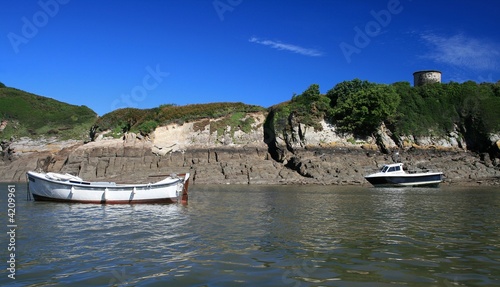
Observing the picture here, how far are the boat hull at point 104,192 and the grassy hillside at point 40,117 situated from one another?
4125 centimetres

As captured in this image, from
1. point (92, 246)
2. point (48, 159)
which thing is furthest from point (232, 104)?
point (92, 246)

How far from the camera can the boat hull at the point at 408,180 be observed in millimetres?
37062

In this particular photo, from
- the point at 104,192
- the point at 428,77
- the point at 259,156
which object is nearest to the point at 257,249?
the point at 104,192

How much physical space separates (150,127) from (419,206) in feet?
118

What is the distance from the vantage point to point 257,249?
955 cm

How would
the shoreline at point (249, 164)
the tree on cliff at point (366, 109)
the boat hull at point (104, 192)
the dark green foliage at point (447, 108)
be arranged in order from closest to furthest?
1. the boat hull at point (104, 192)
2. the shoreline at point (249, 164)
3. the tree on cliff at point (366, 109)
4. the dark green foliage at point (447, 108)

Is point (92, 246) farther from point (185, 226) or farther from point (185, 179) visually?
point (185, 179)

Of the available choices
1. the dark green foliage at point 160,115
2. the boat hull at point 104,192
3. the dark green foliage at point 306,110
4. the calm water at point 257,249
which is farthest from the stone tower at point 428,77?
the boat hull at point 104,192

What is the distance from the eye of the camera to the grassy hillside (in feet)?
200

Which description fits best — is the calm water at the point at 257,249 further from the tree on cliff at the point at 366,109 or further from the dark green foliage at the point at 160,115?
the dark green foliage at the point at 160,115

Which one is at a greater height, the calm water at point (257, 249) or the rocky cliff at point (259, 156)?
the rocky cliff at point (259, 156)

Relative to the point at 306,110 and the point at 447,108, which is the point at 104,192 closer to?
the point at 306,110

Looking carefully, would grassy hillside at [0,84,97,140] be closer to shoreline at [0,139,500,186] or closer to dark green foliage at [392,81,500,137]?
shoreline at [0,139,500,186]

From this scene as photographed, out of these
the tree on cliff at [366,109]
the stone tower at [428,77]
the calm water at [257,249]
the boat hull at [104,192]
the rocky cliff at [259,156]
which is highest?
the stone tower at [428,77]
